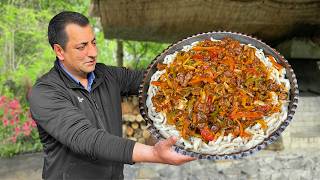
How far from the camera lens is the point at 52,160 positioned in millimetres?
2789

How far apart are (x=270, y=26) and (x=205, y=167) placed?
2.74 metres

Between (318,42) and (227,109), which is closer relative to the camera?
(227,109)

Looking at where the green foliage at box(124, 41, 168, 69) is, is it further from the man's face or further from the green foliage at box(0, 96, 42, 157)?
the man's face

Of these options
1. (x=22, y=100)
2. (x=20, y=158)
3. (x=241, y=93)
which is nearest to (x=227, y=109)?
(x=241, y=93)

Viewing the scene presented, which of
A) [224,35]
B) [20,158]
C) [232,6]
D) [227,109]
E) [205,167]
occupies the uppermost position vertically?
[232,6]

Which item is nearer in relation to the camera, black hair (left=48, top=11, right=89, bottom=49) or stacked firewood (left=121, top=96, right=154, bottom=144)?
black hair (left=48, top=11, right=89, bottom=49)

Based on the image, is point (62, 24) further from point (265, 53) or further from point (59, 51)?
point (265, 53)

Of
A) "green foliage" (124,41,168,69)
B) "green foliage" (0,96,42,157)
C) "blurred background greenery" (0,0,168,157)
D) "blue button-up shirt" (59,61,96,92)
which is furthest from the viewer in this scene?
"green foliage" (124,41,168,69)

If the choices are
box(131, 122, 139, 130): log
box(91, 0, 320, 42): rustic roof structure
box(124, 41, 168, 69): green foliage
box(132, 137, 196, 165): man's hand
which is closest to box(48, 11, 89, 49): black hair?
box(132, 137, 196, 165): man's hand

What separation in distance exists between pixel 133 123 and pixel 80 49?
4415 millimetres

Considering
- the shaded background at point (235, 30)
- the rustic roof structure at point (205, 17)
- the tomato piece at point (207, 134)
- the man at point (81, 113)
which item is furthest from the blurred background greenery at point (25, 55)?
the tomato piece at point (207, 134)

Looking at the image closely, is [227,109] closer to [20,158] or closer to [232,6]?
[232,6]

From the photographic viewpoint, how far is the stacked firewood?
679cm

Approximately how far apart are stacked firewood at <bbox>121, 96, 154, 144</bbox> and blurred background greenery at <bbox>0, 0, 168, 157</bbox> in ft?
13.3
